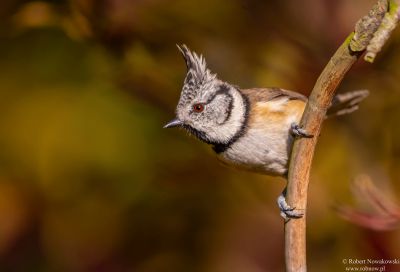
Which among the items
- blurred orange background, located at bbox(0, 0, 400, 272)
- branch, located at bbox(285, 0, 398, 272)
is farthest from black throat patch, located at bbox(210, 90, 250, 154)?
branch, located at bbox(285, 0, 398, 272)

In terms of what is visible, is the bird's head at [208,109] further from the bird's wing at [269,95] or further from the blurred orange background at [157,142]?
the blurred orange background at [157,142]

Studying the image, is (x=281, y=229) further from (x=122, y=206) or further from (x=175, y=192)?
(x=122, y=206)

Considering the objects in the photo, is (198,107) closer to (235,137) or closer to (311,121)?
(235,137)

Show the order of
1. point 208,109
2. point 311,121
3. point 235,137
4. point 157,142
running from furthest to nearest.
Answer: point 157,142 < point 208,109 < point 235,137 < point 311,121

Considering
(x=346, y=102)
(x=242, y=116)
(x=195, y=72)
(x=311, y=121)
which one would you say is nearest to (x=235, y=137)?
(x=242, y=116)

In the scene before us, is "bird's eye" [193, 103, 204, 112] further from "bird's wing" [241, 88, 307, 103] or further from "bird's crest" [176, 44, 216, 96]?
"bird's wing" [241, 88, 307, 103]

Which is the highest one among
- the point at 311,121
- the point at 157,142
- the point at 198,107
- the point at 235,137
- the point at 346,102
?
the point at 157,142

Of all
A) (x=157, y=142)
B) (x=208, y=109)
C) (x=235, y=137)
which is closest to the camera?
(x=235, y=137)
